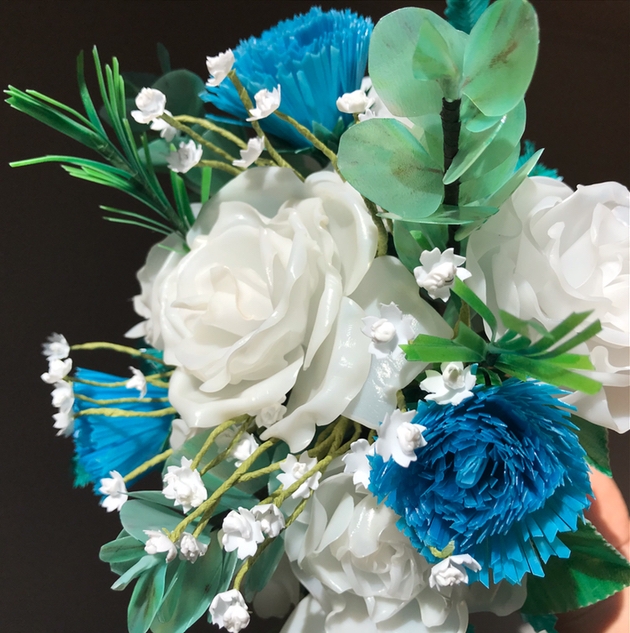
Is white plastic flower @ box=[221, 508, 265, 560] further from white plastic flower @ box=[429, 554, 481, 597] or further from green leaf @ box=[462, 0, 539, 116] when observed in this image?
green leaf @ box=[462, 0, 539, 116]

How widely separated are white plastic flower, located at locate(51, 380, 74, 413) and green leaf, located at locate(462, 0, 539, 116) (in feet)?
1.13

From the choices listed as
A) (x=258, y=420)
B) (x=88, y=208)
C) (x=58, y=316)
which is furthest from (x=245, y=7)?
(x=258, y=420)

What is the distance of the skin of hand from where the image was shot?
48 cm

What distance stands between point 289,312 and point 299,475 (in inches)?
4.0

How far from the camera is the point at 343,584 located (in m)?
0.38

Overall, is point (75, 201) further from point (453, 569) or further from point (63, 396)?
point (453, 569)

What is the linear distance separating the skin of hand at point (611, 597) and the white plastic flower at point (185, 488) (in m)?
0.35

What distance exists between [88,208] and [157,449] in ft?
1.14

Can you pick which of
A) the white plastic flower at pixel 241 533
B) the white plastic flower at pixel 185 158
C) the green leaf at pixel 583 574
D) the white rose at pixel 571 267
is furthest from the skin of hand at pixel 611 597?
the white plastic flower at pixel 185 158

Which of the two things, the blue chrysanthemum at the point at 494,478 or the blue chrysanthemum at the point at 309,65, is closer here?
the blue chrysanthemum at the point at 494,478

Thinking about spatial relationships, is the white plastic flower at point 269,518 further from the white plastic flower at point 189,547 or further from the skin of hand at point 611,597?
the skin of hand at point 611,597

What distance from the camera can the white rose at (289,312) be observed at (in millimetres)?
344

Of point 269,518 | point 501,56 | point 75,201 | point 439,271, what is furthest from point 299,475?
point 75,201

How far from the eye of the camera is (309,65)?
1.36 feet
